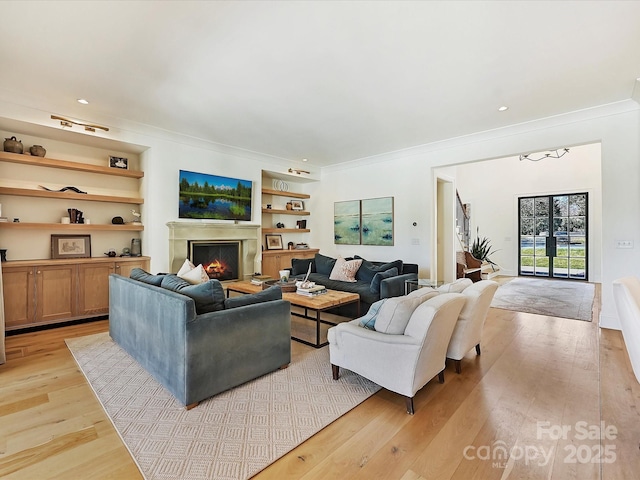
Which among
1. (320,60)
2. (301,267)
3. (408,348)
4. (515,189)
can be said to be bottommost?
(408,348)

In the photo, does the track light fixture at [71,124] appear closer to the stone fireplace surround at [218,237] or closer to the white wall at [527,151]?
the stone fireplace surround at [218,237]

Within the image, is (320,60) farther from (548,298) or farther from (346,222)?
(548,298)

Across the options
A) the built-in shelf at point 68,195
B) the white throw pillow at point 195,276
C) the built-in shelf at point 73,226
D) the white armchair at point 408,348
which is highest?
the built-in shelf at point 68,195

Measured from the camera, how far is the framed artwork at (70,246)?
4477 mm

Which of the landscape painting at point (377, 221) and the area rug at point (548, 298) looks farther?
the landscape painting at point (377, 221)

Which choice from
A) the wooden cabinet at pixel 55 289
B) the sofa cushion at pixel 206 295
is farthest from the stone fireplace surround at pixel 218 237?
the sofa cushion at pixel 206 295

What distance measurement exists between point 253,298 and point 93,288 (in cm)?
322

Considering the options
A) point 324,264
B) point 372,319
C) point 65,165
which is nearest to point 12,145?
point 65,165

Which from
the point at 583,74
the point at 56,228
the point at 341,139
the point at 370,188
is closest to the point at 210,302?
the point at 56,228

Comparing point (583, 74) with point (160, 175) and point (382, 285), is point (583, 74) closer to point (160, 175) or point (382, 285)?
point (382, 285)

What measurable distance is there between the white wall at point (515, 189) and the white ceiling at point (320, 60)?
17.3 ft

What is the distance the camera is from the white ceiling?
228 centimetres

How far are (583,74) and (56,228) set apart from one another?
262 inches

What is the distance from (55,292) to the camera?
4.17 metres
